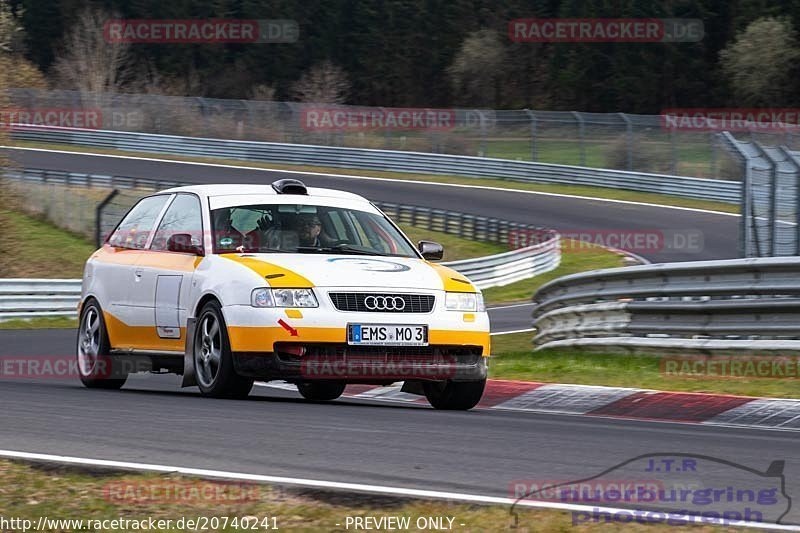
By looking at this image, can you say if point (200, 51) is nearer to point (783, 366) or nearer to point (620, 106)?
point (620, 106)

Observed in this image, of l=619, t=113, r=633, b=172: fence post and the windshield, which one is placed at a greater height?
the windshield

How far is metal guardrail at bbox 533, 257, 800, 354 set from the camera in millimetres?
11117

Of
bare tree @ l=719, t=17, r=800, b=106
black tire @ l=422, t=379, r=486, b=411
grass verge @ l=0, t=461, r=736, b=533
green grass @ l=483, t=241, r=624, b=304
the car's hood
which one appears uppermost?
bare tree @ l=719, t=17, r=800, b=106

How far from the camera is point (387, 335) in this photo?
9.09 m

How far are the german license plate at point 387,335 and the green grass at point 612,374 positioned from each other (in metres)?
2.49

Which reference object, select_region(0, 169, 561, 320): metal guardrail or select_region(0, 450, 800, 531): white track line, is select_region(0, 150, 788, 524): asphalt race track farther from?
select_region(0, 169, 561, 320): metal guardrail

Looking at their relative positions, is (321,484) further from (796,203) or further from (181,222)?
(796,203)

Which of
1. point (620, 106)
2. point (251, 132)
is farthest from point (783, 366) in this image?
point (620, 106)

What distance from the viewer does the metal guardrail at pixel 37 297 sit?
2470cm

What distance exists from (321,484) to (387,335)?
3414mm

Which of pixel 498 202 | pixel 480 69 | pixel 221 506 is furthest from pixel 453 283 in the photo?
pixel 480 69

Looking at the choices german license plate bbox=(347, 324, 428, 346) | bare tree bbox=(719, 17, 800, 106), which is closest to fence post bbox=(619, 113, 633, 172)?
bare tree bbox=(719, 17, 800, 106)

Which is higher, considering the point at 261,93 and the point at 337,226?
the point at 337,226

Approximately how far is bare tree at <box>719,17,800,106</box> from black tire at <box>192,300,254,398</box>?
202 feet
